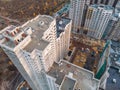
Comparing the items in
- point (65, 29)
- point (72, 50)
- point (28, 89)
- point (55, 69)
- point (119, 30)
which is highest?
point (65, 29)

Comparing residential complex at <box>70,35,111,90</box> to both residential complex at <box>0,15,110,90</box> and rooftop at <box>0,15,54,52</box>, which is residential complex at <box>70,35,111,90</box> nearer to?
residential complex at <box>0,15,110,90</box>

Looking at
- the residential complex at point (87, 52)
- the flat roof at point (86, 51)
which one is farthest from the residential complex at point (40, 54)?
the flat roof at point (86, 51)

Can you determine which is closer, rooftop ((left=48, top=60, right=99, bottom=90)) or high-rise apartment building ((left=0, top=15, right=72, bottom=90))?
high-rise apartment building ((left=0, top=15, right=72, bottom=90))

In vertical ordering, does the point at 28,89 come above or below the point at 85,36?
below

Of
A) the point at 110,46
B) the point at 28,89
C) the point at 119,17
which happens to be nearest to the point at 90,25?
the point at 119,17

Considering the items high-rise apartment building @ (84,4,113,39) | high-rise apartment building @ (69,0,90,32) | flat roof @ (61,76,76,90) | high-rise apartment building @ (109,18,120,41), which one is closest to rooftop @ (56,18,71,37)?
high-rise apartment building @ (69,0,90,32)

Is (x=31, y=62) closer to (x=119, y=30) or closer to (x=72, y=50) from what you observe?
(x=72, y=50)
